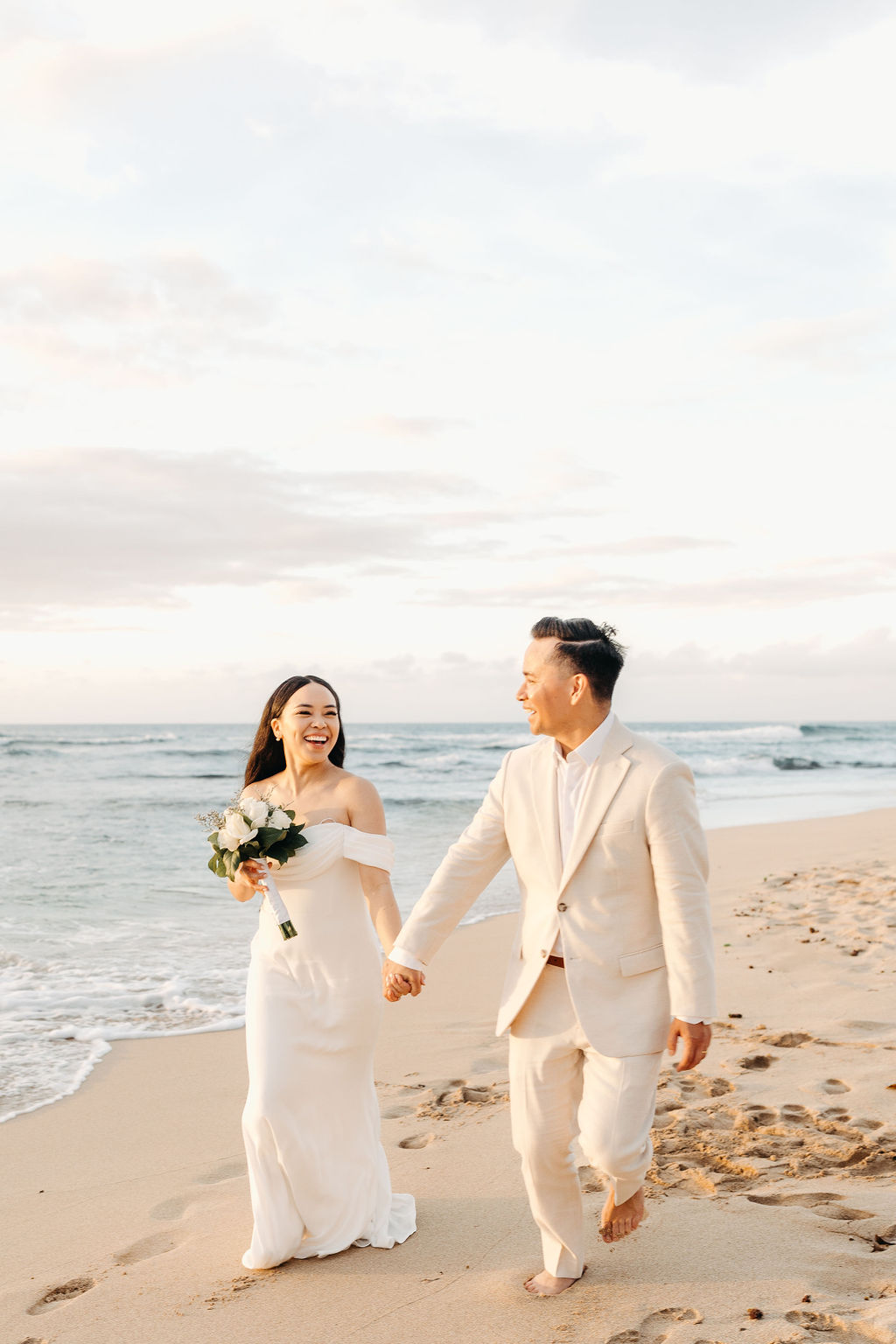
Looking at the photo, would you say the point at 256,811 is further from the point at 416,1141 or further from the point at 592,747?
the point at 416,1141

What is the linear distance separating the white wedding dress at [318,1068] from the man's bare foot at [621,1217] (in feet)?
3.00

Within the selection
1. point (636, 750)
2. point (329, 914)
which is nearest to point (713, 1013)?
point (636, 750)

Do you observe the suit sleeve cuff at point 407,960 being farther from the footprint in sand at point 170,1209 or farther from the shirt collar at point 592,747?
the footprint in sand at point 170,1209

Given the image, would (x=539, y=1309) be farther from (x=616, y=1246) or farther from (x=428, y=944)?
(x=428, y=944)

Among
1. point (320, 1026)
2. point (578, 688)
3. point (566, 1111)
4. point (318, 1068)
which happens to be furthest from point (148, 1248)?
point (578, 688)

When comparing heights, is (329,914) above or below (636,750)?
below

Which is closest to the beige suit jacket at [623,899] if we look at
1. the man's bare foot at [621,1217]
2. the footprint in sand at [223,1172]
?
the man's bare foot at [621,1217]

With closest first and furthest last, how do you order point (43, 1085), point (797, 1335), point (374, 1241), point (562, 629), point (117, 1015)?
point (797, 1335) → point (562, 629) → point (374, 1241) → point (43, 1085) → point (117, 1015)

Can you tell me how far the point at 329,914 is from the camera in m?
4.23

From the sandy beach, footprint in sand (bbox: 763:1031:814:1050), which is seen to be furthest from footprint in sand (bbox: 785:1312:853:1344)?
footprint in sand (bbox: 763:1031:814:1050)

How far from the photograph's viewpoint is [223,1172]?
485 cm

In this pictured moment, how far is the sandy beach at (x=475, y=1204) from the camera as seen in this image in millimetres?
3330

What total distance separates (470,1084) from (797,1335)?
9.36 ft

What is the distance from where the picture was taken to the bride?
3885mm
